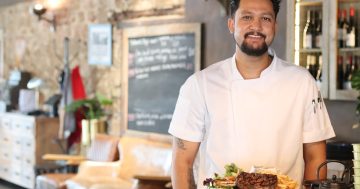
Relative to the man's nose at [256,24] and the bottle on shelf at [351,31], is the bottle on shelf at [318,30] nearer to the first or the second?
the bottle on shelf at [351,31]

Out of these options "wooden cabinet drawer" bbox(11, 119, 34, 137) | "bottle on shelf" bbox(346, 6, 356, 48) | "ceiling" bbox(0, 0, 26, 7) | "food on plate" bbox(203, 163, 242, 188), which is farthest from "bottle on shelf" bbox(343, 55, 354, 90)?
"ceiling" bbox(0, 0, 26, 7)

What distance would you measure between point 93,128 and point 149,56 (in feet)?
4.17

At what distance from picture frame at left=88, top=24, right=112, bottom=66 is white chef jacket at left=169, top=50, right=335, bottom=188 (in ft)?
16.8

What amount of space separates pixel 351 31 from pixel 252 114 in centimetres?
262

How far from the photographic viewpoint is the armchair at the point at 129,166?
6188 millimetres

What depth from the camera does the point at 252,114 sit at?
2338 millimetres

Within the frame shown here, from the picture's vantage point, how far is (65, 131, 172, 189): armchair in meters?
6.19

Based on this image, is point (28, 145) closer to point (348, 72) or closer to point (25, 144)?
point (25, 144)

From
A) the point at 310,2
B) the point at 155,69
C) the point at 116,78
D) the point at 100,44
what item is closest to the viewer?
the point at 310,2

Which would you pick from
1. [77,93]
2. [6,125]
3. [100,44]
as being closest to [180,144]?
[100,44]

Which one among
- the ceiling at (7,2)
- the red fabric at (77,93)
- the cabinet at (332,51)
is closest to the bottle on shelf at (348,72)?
the cabinet at (332,51)

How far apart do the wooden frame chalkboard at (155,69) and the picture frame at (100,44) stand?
357 millimetres

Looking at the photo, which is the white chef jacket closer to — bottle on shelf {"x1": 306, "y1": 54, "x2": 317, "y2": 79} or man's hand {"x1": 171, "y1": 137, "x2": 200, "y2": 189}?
man's hand {"x1": 171, "y1": 137, "x2": 200, "y2": 189}

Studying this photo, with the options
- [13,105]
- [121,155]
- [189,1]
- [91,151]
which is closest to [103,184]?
[121,155]
